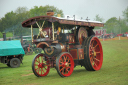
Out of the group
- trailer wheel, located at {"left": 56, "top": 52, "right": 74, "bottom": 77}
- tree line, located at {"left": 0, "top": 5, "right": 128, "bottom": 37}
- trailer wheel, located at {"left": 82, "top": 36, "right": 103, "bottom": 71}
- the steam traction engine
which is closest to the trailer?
the steam traction engine

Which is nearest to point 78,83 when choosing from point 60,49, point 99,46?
point 60,49

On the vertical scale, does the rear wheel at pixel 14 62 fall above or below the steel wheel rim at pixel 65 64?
below

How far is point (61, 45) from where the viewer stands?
29.8ft

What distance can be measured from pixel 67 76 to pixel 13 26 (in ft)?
115

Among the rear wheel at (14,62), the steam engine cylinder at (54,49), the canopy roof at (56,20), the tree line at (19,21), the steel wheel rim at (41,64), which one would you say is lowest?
the rear wheel at (14,62)

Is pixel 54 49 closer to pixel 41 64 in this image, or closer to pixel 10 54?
pixel 41 64

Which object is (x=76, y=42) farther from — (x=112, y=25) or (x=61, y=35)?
(x=112, y=25)

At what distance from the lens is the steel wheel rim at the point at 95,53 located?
10400 millimetres

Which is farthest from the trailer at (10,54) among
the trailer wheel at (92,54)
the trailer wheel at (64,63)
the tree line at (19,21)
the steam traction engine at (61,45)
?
the tree line at (19,21)

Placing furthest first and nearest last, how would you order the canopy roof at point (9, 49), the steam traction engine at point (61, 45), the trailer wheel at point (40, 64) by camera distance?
1. the canopy roof at point (9, 49)
2. the trailer wheel at point (40, 64)
3. the steam traction engine at point (61, 45)

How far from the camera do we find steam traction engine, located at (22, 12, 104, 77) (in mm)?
8684

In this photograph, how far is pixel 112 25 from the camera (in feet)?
241

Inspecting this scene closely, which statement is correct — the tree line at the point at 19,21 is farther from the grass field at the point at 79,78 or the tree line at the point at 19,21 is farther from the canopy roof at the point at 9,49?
the grass field at the point at 79,78

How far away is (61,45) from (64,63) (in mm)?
863
